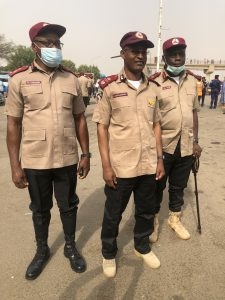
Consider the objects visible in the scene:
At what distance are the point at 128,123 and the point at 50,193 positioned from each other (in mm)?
996

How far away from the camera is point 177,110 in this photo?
3.39 m

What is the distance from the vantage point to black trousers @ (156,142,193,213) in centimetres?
354

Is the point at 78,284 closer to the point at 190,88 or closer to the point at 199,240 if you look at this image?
Answer: the point at 199,240

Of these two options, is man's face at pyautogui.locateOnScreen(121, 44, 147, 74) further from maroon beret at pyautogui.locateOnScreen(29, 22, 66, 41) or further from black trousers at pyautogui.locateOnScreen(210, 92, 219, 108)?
black trousers at pyautogui.locateOnScreen(210, 92, 219, 108)

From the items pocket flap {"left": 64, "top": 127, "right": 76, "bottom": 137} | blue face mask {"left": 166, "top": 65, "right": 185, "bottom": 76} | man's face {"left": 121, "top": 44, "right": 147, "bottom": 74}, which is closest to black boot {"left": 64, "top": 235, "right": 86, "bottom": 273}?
pocket flap {"left": 64, "top": 127, "right": 76, "bottom": 137}

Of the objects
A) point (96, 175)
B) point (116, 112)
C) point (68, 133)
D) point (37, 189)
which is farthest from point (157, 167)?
point (96, 175)

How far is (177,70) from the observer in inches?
132

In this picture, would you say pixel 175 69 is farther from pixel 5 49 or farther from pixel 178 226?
pixel 5 49

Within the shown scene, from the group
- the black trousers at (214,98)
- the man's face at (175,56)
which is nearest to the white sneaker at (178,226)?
the man's face at (175,56)

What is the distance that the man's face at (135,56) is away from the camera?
2.77m

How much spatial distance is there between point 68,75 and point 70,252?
5.57 ft

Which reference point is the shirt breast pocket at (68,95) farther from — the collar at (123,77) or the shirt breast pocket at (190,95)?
the shirt breast pocket at (190,95)

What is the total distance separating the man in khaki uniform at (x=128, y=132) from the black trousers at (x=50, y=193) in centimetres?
36

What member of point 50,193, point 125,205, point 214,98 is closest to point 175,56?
point 125,205
